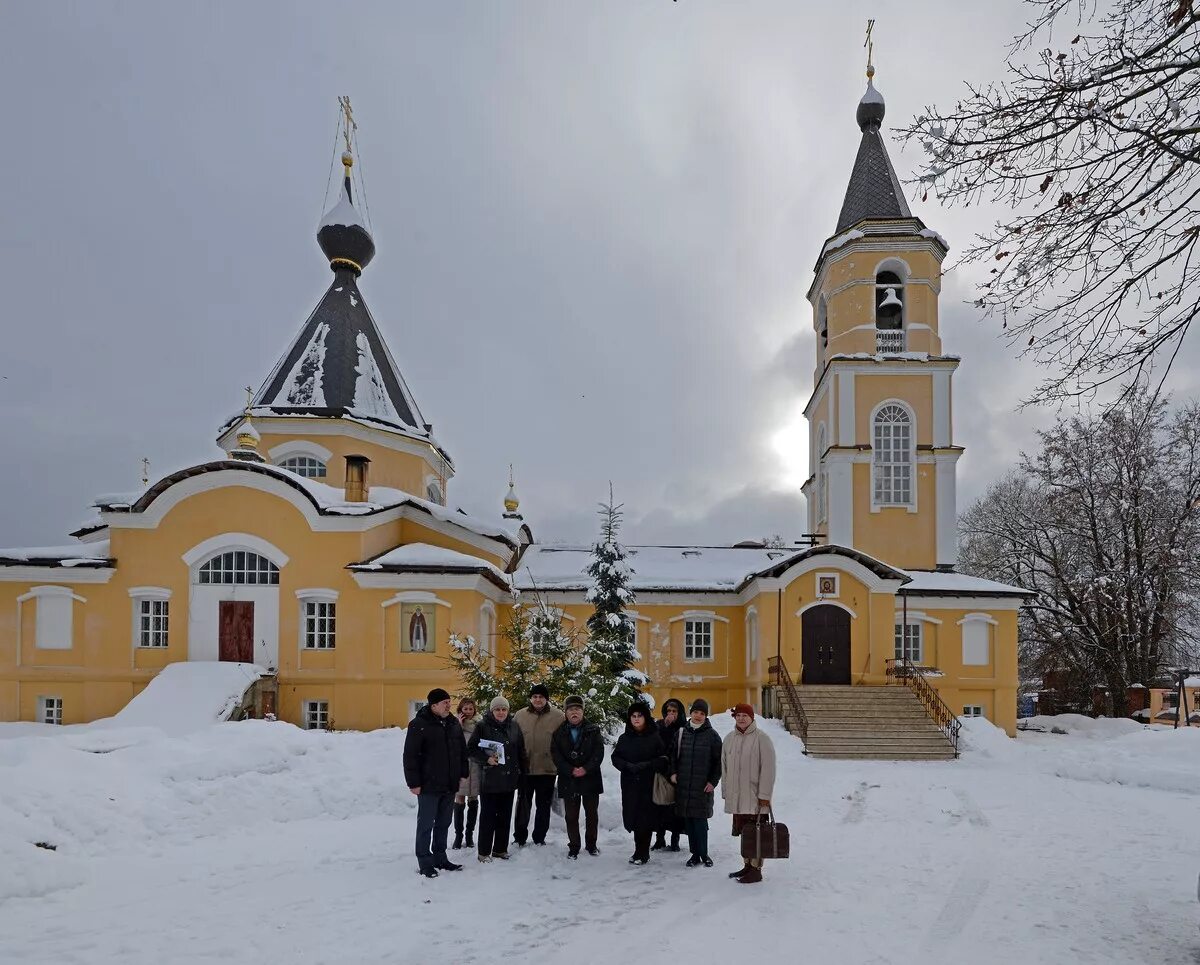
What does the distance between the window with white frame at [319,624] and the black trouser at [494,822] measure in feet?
44.3

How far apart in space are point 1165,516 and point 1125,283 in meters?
Result: 25.9

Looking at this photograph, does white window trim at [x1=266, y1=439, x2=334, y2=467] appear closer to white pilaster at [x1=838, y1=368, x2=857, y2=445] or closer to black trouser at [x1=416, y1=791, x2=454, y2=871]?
white pilaster at [x1=838, y1=368, x2=857, y2=445]

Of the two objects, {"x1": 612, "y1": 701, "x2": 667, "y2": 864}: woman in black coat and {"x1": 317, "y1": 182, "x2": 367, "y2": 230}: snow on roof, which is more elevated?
{"x1": 317, "y1": 182, "x2": 367, "y2": 230}: snow on roof

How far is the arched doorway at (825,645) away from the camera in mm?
23156

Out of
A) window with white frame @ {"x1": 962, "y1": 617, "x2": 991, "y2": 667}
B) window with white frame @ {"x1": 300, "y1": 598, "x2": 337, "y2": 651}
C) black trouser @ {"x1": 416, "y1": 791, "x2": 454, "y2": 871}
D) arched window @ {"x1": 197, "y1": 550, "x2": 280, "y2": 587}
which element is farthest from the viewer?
window with white frame @ {"x1": 962, "y1": 617, "x2": 991, "y2": 667}

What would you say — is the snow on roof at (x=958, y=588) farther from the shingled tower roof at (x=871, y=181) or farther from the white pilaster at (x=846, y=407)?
the shingled tower roof at (x=871, y=181)

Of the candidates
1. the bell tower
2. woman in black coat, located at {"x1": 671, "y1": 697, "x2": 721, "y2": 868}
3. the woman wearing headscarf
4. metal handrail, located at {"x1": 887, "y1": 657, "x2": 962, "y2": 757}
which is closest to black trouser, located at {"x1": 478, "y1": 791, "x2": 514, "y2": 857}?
the woman wearing headscarf

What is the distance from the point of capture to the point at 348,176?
31328mm

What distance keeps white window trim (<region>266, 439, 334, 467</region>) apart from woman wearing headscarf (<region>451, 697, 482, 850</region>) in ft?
60.1

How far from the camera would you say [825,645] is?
2323 cm

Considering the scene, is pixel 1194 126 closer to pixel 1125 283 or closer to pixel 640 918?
pixel 1125 283

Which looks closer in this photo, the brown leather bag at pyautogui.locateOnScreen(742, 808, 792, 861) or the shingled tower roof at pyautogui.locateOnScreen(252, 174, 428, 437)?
the brown leather bag at pyautogui.locateOnScreen(742, 808, 792, 861)

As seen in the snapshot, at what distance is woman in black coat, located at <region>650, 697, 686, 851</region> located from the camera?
850 cm

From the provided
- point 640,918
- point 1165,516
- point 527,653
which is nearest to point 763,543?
point 1165,516
